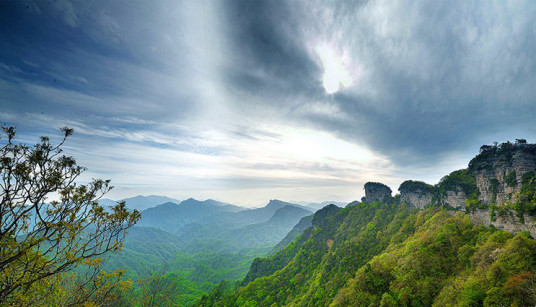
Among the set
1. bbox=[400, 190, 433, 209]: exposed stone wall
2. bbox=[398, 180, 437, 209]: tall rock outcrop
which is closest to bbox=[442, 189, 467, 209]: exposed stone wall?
bbox=[398, 180, 437, 209]: tall rock outcrop

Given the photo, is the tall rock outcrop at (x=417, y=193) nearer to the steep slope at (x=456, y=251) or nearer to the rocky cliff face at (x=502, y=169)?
the steep slope at (x=456, y=251)

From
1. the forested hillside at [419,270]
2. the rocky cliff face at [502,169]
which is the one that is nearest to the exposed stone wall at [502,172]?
the rocky cliff face at [502,169]

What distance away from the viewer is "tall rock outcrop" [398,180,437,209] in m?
56.8

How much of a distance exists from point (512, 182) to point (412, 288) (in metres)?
23.6

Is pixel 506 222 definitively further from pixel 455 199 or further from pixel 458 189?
pixel 455 199

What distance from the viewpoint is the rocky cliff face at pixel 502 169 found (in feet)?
91.7

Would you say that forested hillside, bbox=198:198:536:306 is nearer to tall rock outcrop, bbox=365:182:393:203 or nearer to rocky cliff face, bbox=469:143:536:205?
rocky cliff face, bbox=469:143:536:205

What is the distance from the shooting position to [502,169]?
31.7 metres

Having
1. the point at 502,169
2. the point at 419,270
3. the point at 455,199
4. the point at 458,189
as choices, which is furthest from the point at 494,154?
the point at 419,270

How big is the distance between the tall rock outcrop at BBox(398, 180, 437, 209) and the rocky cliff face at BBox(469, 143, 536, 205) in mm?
20427

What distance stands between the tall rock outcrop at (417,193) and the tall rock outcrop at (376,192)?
41.8 feet

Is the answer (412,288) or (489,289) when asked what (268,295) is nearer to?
(412,288)

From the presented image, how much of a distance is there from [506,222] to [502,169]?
398 inches

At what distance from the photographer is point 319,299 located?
48.0 m
